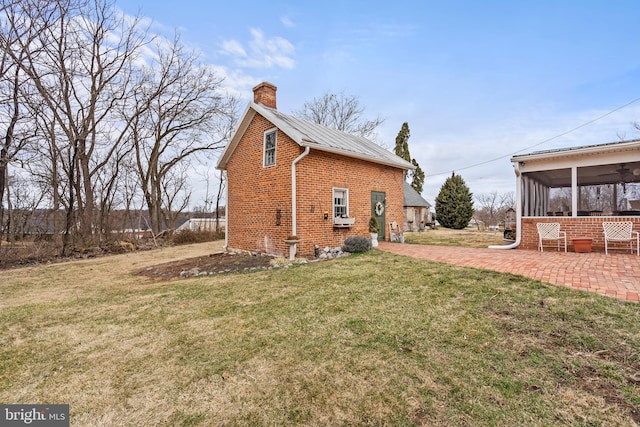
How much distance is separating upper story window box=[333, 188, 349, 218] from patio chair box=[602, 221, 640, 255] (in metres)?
6.94

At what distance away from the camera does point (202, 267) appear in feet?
28.1

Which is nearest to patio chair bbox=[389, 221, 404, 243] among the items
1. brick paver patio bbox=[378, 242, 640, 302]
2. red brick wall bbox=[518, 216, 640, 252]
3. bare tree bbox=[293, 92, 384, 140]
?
brick paver patio bbox=[378, 242, 640, 302]

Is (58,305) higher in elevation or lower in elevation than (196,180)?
lower

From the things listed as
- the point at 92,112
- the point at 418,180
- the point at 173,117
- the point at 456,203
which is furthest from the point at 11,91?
the point at 418,180

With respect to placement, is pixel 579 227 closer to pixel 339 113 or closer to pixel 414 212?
pixel 414 212

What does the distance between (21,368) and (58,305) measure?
279 cm

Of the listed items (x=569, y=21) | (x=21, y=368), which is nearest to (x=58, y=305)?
(x=21, y=368)

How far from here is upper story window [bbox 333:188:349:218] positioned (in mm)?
9578

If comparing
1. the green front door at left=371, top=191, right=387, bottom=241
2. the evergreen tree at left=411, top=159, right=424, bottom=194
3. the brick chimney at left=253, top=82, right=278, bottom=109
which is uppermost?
the brick chimney at left=253, top=82, right=278, bottom=109

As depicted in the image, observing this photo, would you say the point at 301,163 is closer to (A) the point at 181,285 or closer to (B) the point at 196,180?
(A) the point at 181,285

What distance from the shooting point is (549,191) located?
11.7m

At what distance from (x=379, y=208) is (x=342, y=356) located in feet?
27.9

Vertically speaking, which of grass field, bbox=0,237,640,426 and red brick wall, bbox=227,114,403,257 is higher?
red brick wall, bbox=227,114,403,257

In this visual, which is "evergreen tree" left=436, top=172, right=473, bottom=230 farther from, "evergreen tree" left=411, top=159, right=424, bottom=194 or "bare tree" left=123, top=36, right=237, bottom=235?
"bare tree" left=123, top=36, right=237, bottom=235
